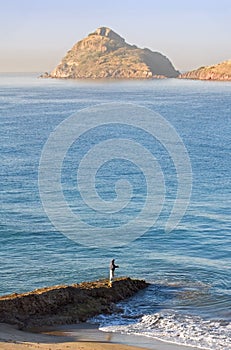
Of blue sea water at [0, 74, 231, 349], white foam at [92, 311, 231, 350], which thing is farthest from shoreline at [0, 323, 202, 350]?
blue sea water at [0, 74, 231, 349]

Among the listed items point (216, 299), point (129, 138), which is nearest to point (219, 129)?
point (129, 138)

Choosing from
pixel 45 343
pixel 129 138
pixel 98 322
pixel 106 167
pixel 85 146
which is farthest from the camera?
pixel 129 138

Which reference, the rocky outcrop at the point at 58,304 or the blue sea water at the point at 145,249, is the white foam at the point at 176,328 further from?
the rocky outcrop at the point at 58,304

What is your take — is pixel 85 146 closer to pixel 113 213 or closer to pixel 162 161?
pixel 162 161

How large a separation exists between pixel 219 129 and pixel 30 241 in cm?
6026

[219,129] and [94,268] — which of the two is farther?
[219,129]

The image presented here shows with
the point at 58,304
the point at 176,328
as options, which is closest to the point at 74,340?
the point at 58,304

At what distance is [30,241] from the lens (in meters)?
38.9

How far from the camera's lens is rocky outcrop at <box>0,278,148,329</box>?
2550cm

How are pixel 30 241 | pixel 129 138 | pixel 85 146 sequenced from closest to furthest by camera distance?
pixel 30 241 < pixel 85 146 < pixel 129 138

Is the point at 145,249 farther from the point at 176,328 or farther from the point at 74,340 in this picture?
the point at 74,340

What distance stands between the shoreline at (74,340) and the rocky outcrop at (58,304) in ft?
2.07

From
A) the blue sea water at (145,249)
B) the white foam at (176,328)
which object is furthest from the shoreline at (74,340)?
the blue sea water at (145,249)

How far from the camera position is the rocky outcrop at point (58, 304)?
25500 millimetres
